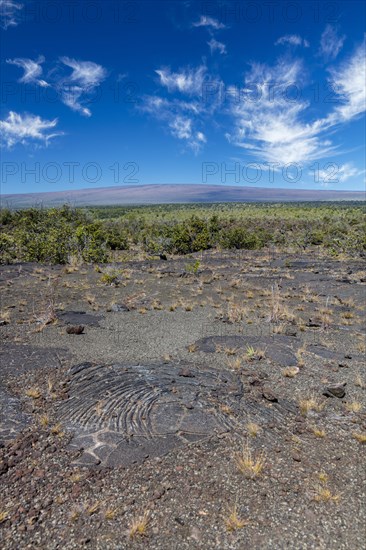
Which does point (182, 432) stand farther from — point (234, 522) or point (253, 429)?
Answer: point (234, 522)

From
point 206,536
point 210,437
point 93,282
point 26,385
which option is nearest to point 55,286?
point 93,282

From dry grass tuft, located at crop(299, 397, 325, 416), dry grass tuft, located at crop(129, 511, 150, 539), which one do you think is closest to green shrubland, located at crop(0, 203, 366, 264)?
dry grass tuft, located at crop(299, 397, 325, 416)

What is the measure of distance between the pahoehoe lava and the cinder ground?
0.09 feet

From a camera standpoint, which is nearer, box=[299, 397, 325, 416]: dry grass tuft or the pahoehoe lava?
the pahoehoe lava

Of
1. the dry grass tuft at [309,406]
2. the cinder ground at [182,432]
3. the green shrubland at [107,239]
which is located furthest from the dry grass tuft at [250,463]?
the green shrubland at [107,239]

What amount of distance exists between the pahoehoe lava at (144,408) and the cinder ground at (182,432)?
0.03 metres

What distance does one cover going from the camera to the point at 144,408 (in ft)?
18.6

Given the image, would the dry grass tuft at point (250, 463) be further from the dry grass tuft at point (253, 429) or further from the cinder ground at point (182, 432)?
the dry grass tuft at point (253, 429)

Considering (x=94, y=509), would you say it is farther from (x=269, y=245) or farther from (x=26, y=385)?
(x=269, y=245)

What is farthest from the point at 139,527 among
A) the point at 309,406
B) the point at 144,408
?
the point at 309,406

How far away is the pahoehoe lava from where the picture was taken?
488 cm

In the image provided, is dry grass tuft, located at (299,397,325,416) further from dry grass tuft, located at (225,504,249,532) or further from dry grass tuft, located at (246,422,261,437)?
dry grass tuft, located at (225,504,249,532)

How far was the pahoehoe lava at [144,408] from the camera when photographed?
4875 millimetres

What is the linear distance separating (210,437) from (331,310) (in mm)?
9080
